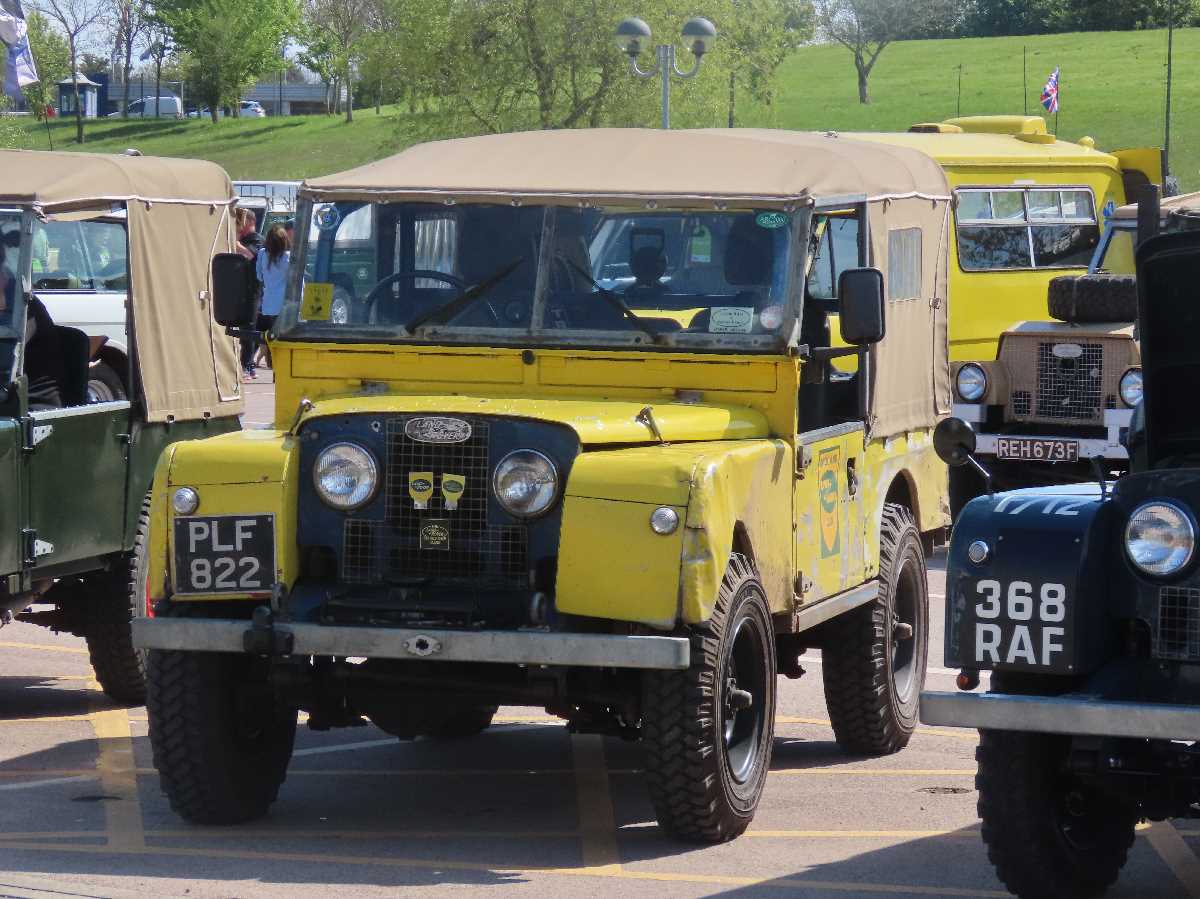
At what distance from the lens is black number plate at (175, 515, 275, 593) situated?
6828 mm

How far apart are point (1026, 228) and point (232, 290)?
11144mm

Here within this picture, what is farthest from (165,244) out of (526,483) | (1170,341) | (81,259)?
(1170,341)

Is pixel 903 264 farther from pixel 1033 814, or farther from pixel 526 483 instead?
pixel 1033 814

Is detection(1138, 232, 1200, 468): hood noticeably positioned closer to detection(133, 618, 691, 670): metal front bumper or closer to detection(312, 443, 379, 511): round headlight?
detection(133, 618, 691, 670): metal front bumper

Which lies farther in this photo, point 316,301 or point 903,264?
point 903,264

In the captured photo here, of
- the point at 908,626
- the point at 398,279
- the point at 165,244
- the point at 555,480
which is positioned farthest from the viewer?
the point at 165,244

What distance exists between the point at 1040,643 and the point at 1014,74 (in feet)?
265

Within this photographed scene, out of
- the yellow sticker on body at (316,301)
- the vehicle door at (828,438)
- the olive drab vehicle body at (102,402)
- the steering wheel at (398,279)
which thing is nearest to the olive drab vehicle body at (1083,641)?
the vehicle door at (828,438)

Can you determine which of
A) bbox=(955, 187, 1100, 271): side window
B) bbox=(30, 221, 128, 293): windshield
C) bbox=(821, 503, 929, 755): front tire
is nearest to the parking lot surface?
bbox=(821, 503, 929, 755): front tire

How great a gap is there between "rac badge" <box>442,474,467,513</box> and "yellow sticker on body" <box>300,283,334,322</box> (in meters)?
1.23

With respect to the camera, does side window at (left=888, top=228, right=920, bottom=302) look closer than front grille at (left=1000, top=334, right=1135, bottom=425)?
Yes

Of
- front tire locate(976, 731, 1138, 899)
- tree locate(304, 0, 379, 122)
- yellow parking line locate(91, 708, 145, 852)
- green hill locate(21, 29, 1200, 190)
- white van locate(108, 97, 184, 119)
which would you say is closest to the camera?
front tire locate(976, 731, 1138, 899)

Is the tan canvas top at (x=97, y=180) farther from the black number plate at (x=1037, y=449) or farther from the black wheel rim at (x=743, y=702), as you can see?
the black number plate at (x=1037, y=449)

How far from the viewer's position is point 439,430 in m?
6.86
